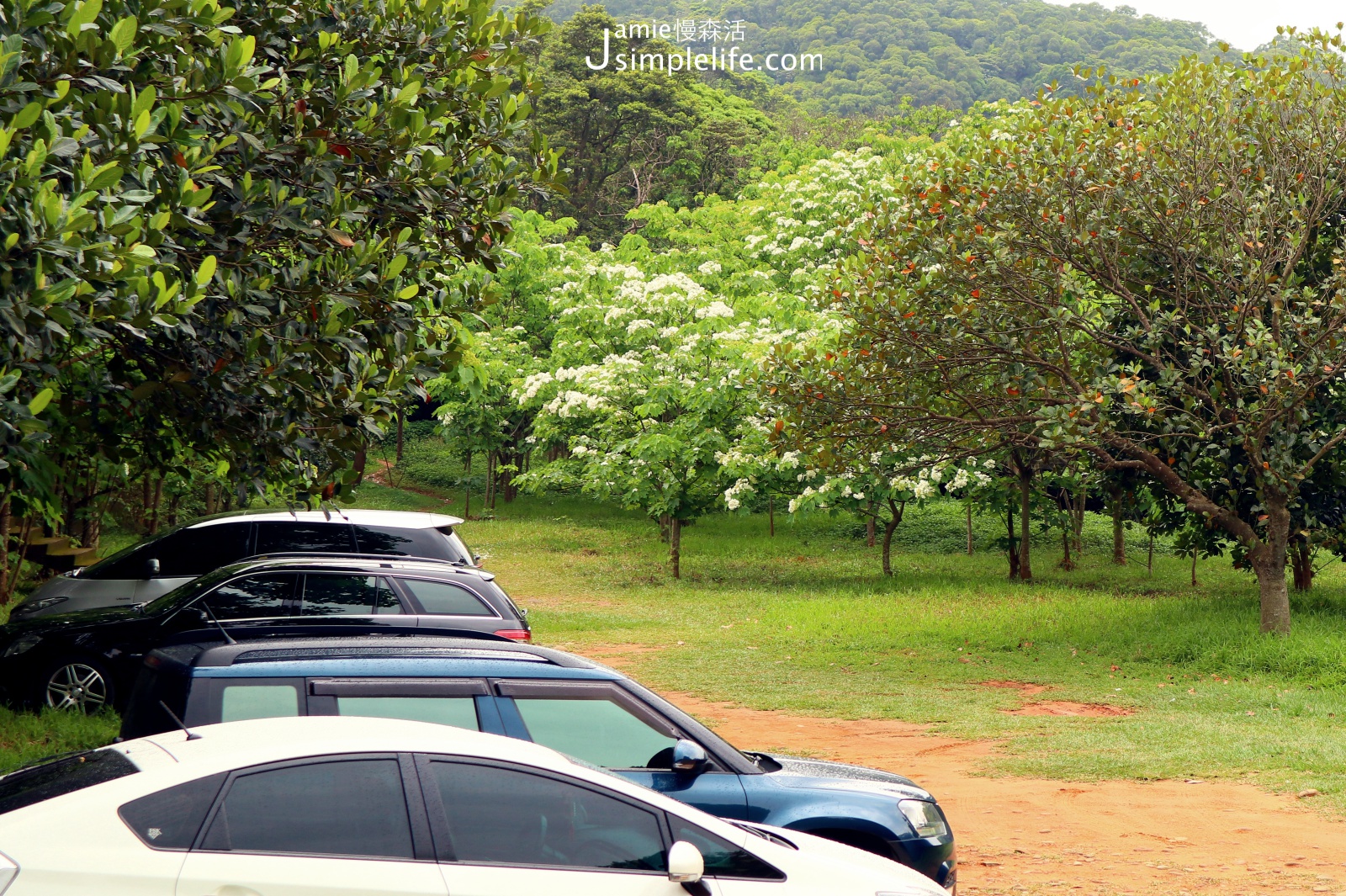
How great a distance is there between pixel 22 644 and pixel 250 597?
1988 millimetres

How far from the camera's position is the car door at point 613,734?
18.6 ft

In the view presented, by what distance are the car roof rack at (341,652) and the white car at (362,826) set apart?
3.77 ft

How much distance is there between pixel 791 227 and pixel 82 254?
30.2 meters

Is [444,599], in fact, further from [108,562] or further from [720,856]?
[720,856]

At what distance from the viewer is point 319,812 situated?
4059 millimetres

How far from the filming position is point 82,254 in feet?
18.3

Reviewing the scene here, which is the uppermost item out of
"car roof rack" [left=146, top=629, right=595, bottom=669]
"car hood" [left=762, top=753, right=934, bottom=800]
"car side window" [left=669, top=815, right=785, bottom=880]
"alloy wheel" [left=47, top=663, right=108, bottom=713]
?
"car roof rack" [left=146, top=629, right=595, bottom=669]

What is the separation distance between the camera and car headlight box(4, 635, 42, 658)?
10.0 metres

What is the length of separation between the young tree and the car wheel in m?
10.3

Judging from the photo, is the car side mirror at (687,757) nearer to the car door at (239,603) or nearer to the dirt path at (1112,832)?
the dirt path at (1112,832)

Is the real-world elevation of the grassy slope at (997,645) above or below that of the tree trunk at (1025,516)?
below

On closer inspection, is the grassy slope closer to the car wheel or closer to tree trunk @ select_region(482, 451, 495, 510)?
the car wheel

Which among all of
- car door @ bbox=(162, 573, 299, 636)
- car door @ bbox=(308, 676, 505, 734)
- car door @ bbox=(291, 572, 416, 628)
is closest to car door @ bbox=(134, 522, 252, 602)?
car door @ bbox=(162, 573, 299, 636)

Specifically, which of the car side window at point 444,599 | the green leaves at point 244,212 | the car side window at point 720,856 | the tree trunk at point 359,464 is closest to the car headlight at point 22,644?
the green leaves at point 244,212
